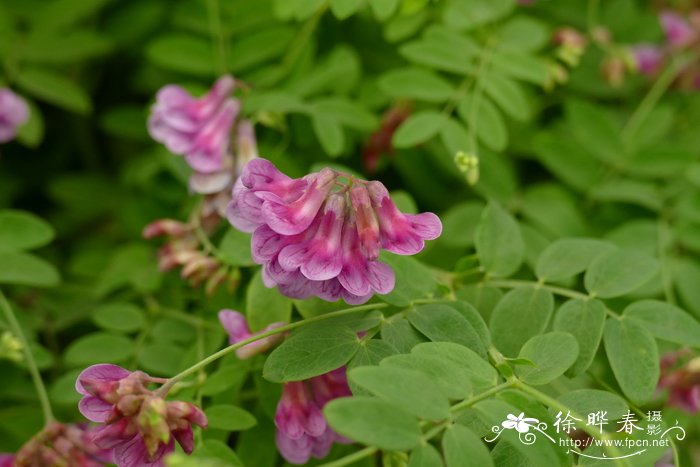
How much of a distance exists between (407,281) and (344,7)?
52 centimetres

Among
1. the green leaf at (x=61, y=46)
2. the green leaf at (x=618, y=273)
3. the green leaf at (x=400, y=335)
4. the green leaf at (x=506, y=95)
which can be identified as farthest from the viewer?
the green leaf at (x=61, y=46)

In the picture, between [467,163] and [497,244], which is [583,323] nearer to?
[497,244]

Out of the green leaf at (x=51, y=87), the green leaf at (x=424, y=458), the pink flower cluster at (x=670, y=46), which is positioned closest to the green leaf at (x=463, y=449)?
the green leaf at (x=424, y=458)

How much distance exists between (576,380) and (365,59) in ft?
3.07

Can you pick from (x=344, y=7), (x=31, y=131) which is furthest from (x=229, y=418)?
(x=31, y=131)

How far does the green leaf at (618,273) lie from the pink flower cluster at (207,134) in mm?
623

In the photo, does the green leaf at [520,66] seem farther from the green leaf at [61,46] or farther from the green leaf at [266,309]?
the green leaf at [61,46]

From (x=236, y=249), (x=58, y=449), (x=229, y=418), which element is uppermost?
(x=236, y=249)

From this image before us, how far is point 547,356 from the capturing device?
39.8 inches

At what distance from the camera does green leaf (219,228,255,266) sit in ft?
4.07

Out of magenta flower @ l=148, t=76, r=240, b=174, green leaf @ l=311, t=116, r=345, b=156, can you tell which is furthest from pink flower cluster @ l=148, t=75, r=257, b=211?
green leaf @ l=311, t=116, r=345, b=156

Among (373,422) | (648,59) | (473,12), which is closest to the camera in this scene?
(373,422)

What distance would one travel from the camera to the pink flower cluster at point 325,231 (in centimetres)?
98

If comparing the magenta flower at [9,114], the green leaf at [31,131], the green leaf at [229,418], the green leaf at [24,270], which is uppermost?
the magenta flower at [9,114]
